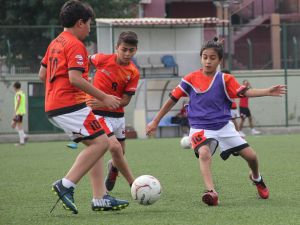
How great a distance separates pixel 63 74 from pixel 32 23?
25684 mm

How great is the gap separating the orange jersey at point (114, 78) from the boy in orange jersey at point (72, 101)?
1.89 metres

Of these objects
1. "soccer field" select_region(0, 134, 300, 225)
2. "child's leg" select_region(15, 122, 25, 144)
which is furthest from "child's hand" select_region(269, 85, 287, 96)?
"child's leg" select_region(15, 122, 25, 144)

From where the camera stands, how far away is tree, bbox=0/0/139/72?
26.0 metres

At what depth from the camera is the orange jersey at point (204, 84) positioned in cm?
864

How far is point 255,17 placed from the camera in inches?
1366

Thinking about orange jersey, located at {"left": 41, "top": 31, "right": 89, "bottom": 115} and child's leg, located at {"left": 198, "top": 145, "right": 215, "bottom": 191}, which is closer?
orange jersey, located at {"left": 41, "top": 31, "right": 89, "bottom": 115}

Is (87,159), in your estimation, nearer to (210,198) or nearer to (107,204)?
(107,204)

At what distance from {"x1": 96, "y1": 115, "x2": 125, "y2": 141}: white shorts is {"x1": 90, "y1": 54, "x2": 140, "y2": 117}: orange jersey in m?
Answer: 0.07

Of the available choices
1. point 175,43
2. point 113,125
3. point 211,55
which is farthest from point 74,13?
point 175,43

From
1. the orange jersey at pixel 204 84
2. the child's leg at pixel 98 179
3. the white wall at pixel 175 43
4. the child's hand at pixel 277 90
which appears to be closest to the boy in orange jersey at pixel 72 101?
the child's leg at pixel 98 179

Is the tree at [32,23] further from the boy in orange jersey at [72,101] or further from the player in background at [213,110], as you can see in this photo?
the boy in orange jersey at [72,101]

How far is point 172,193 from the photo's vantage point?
930 centimetres

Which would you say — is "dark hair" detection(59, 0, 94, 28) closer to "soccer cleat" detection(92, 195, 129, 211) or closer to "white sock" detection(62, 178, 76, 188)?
"white sock" detection(62, 178, 76, 188)

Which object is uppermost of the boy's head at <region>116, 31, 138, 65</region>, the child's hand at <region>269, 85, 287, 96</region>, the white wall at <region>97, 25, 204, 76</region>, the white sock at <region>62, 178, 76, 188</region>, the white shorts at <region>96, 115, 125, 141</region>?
the white wall at <region>97, 25, 204, 76</region>
